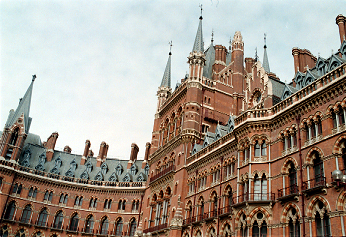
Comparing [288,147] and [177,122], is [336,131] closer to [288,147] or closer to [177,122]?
[288,147]

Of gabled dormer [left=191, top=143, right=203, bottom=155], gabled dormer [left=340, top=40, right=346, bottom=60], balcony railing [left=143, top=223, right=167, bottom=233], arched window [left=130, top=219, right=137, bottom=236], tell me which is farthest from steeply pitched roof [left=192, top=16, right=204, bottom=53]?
arched window [left=130, top=219, right=137, bottom=236]

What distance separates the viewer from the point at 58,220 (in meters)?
69.5

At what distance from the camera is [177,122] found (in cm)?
5906

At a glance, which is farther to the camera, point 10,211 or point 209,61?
point 209,61

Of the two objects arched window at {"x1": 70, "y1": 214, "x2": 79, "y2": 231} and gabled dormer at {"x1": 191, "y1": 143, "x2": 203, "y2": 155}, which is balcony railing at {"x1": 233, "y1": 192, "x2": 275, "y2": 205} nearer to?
gabled dormer at {"x1": 191, "y1": 143, "x2": 203, "y2": 155}

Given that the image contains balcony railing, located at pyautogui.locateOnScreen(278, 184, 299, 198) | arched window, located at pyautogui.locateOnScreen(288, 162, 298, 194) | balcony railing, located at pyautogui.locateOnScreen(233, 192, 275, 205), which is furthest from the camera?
balcony railing, located at pyautogui.locateOnScreen(233, 192, 275, 205)

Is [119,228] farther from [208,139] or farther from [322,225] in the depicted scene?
[322,225]

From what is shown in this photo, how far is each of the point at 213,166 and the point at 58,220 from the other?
39081 millimetres

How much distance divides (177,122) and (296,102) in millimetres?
28056

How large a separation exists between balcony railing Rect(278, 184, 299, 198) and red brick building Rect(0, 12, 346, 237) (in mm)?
186

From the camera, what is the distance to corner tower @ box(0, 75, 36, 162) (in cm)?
6775

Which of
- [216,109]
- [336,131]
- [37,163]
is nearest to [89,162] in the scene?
[37,163]

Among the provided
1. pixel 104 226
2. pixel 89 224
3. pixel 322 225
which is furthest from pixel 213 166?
pixel 89 224

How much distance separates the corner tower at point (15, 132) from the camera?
67750mm
